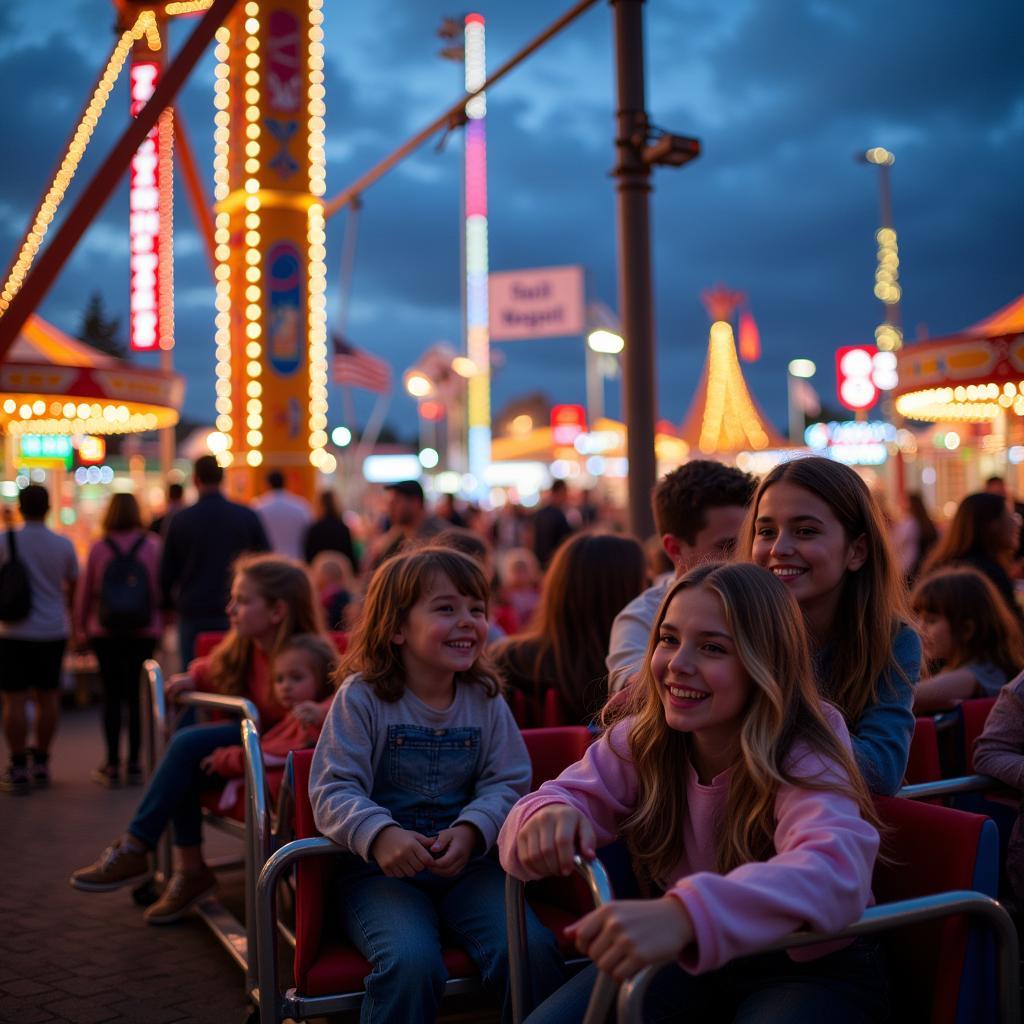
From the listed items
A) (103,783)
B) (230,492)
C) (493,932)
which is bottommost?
(103,783)

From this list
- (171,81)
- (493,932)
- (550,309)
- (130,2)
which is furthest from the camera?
(550,309)

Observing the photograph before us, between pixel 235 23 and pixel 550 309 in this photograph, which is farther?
pixel 550 309

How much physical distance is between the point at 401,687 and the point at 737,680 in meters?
1.20

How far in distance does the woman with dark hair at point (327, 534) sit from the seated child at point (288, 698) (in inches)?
217

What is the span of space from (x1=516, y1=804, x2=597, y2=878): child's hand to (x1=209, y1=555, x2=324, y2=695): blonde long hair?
247cm

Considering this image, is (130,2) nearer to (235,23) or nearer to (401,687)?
(235,23)

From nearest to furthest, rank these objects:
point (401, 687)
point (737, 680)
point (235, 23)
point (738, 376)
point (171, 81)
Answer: point (737, 680) < point (401, 687) < point (171, 81) < point (235, 23) < point (738, 376)

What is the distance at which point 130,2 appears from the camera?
1398 cm

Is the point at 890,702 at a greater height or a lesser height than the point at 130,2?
lesser

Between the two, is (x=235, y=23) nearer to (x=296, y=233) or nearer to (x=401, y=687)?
(x=296, y=233)

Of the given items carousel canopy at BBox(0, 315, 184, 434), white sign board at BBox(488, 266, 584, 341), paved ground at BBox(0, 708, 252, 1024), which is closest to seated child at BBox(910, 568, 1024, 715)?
paved ground at BBox(0, 708, 252, 1024)

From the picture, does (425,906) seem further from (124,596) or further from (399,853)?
(124,596)

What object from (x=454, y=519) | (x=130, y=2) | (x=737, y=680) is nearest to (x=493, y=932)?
(x=737, y=680)

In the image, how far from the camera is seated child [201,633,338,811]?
13.6 feet
